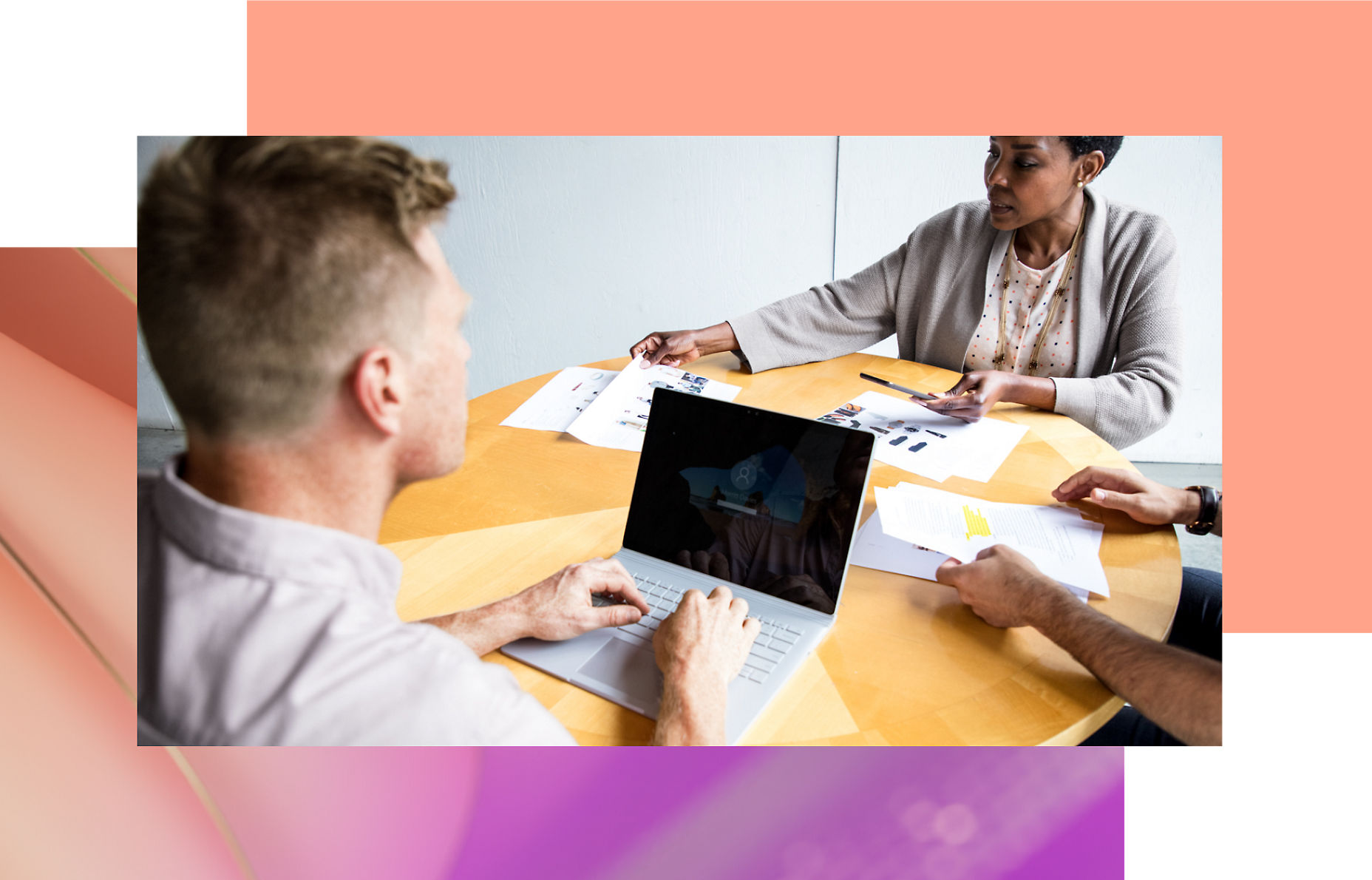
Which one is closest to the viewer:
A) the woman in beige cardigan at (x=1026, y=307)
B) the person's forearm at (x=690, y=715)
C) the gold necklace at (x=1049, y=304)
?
the person's forearm at (x=690, y=715)

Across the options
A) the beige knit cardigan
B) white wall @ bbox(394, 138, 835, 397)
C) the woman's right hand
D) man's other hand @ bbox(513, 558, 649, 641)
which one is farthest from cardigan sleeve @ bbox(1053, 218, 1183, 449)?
man's other hand @ bbox(513, 558, 649, 641)

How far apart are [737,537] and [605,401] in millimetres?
677

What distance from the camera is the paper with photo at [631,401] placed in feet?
5.94

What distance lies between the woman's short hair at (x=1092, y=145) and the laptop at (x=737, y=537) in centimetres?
75

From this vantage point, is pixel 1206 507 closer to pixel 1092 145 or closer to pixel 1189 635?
pixel 1189 635

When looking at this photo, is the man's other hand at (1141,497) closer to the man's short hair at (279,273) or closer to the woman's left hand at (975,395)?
the woman's left hand at (975,395)

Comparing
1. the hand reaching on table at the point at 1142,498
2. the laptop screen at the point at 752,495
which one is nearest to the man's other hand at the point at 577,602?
the laptop screen at the point at 752,495

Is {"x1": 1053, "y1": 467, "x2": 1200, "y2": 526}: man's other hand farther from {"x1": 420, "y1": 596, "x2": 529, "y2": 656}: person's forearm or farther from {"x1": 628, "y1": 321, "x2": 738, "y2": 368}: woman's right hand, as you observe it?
{"x1": 420, "y1": 596, "x2": 529, "y2": 656}: person's forearm

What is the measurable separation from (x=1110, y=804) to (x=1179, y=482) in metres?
0.53

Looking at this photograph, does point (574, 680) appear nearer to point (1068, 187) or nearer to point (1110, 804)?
point (1110, 804)

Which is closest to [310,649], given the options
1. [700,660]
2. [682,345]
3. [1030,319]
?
[700,660]

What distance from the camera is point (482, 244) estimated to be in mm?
1544

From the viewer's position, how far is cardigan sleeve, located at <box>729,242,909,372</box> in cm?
179

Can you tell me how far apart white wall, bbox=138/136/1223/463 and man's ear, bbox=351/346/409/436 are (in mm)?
385
